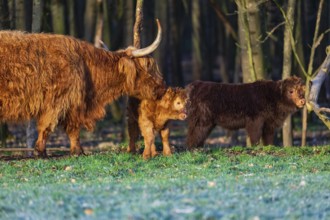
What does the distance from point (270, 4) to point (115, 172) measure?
1105cm

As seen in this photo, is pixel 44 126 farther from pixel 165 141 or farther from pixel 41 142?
pixel 165 141

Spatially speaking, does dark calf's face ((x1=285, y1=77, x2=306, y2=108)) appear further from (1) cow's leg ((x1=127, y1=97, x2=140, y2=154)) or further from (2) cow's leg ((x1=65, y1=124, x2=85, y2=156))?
(2) cow's leg ((x1=65, y1=124, x2=85, y2=156))

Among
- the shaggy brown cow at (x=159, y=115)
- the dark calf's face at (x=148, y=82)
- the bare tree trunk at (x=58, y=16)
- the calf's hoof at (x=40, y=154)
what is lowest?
the calf's hoof at (x=40, y=154)

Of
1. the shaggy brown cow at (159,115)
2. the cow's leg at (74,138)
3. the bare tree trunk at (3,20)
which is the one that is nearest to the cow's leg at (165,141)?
the shaggy brown cow at (159,115)

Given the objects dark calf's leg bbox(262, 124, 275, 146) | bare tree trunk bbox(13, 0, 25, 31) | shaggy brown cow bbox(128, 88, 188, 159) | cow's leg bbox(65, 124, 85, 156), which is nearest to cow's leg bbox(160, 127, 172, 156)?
shaggy brown cow bbox(128, 88, 188, 159)

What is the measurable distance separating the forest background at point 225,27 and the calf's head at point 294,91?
1104 mm

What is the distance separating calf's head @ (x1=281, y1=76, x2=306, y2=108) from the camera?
17.8 m

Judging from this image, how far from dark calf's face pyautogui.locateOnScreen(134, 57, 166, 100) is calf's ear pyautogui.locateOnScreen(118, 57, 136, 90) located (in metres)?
0.10

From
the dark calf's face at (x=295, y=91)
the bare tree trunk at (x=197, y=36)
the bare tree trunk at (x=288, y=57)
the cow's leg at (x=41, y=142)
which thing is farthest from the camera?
the bare tree trunk at (x=197, y=36)

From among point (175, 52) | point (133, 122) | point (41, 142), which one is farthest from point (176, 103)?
point (175, 52)

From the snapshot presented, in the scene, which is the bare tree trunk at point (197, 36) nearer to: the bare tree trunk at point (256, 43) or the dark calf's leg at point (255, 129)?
the bare tree trunk at point (256, 43)

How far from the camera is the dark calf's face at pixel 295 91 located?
17750 mm

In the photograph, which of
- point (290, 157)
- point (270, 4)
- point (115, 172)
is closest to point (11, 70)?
point (115, 172)

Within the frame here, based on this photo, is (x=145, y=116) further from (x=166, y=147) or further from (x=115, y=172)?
(x=115, y=172)
